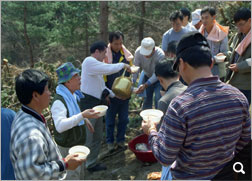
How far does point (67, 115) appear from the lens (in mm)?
3074

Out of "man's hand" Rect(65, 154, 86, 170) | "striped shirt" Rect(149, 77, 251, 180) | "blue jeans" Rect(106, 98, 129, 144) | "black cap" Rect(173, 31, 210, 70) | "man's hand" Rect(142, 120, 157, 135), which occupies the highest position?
"black cap" Rect(173, 31, 210, 70)

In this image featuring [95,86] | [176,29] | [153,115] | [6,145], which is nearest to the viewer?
[6,145]

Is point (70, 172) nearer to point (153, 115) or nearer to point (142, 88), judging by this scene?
point (153, 115)

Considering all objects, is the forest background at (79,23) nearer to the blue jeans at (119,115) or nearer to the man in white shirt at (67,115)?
the blue jeans at (119,115)

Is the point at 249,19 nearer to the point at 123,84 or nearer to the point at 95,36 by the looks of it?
the point at 123,84

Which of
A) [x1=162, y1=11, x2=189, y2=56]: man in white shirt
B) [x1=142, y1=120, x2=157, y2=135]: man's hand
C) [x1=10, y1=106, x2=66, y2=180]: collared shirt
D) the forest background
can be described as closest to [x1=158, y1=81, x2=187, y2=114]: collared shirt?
[x1=142, y1=120, x2=157, y2=135]: man's hand

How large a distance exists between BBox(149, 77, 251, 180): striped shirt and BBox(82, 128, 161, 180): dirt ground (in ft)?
8.91

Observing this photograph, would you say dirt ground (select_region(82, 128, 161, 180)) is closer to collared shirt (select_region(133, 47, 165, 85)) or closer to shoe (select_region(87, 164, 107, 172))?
shoe (select_region(87, 164, 107, 172))

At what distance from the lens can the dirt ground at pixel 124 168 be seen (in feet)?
15.0

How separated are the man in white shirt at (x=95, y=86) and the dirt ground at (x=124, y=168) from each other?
148 millimetres

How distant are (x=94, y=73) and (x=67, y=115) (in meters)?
1.46

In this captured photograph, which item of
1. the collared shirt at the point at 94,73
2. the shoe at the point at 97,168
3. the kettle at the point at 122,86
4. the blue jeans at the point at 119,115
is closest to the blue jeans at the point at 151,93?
the blue jeans at the point at 119,115

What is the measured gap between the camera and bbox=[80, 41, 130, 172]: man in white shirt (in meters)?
4.36

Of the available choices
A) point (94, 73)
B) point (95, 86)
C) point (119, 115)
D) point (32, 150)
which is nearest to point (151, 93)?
point (119, 115)
